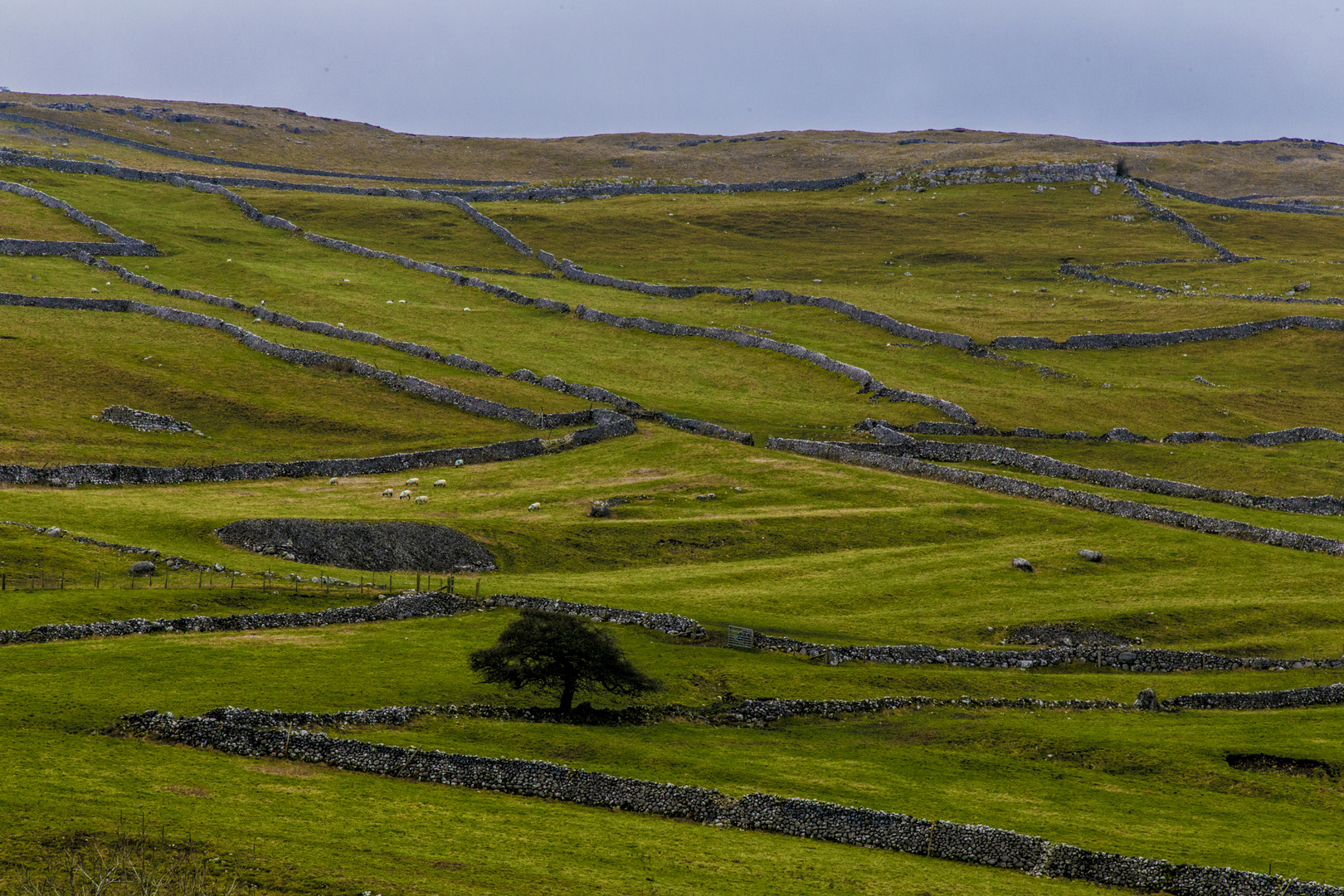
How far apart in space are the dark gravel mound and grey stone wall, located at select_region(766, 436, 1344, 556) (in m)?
28.6

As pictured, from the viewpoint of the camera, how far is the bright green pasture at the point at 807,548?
5244 cm

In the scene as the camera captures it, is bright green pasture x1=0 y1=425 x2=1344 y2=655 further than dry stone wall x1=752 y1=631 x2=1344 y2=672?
Yes

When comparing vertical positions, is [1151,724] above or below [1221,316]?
below

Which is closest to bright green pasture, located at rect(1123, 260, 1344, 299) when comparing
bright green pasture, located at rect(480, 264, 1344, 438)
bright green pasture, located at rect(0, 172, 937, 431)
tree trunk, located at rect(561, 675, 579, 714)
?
bright green pasture, located at rect(480, 264, 1344, 438)

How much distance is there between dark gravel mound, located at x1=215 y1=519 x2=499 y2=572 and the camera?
55031mm

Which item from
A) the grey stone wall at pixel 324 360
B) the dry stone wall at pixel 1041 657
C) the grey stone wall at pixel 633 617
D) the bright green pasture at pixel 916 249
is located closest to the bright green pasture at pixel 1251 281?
the bright green pasture at pixel 916 249

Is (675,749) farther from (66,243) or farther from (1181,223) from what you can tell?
(1181,223)

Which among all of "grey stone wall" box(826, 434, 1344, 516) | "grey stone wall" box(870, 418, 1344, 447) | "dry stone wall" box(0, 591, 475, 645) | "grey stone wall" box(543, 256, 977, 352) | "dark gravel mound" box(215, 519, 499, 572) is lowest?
"dry stone wall" box(0, 591, 475, 645)

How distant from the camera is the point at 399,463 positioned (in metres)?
73.4

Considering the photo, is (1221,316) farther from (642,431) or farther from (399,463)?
(399,463)

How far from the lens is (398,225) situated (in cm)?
14538

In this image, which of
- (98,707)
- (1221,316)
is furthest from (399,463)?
(1221,316)

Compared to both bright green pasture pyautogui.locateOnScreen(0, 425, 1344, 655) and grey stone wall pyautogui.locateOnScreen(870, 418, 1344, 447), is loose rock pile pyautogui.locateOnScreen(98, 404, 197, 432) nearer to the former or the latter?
bright green pasture pyautogui.locateOnScreen(0, 425, 1344, 655)

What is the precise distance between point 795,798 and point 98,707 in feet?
65.9
